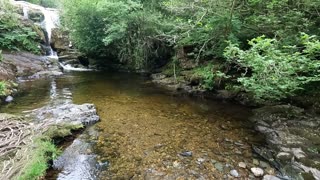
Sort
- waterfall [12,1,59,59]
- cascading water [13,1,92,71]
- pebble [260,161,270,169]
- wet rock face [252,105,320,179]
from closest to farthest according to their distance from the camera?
wet rock face [252,105,320,179]
pebble [260,161,270,169]
cascading water [13,1,92,71]
waterfall [12,1,59,59]

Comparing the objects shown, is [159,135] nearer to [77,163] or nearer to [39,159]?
[77,163]

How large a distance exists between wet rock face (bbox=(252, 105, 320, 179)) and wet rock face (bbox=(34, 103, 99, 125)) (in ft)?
12.9

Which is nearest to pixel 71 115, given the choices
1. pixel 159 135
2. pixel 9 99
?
pixel 159 135

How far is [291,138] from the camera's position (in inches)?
200

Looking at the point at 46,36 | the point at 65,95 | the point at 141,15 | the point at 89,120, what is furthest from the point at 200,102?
the point at 46,36

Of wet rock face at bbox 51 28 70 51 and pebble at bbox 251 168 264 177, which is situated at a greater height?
wet rock face at bbox 51 28 70 51

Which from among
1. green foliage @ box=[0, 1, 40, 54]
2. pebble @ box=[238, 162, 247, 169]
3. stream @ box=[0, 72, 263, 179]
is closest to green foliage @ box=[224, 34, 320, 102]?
stream @ box=[0, 72, 263, 179]

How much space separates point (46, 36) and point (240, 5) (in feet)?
51.4

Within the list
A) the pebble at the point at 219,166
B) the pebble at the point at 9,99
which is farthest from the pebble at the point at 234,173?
the pebble at the point at 9,99

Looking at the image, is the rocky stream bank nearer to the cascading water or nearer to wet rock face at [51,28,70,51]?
the cascading water

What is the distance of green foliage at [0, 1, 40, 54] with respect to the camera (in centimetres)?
1419

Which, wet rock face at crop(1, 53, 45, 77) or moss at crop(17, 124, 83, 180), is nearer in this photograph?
moss at crop(17, 124, 83, 180)

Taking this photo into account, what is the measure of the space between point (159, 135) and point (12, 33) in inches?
535

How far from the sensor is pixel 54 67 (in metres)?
14.9
